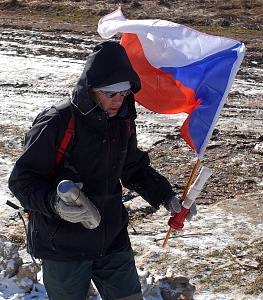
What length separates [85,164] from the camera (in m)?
2.97

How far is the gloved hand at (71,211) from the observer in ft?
9.02

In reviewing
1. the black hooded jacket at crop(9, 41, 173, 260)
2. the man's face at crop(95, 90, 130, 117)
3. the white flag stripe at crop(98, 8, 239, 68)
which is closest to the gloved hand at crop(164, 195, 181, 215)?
the black hooded jacket at crop(9, 41, 173, 260)

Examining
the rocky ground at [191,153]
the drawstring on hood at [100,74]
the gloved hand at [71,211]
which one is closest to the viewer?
the gloved hand at [71,211]

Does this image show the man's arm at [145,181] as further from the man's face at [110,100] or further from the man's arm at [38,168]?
the man's arm at [38,168]

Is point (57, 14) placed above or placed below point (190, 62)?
below

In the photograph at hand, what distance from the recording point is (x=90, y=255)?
121 inches

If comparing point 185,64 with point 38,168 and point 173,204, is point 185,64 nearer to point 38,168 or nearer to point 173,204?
point 173,204

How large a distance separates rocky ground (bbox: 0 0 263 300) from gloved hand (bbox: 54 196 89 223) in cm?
188

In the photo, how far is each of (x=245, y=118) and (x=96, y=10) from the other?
9203mm

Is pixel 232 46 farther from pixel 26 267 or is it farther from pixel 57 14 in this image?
pixel 57 14

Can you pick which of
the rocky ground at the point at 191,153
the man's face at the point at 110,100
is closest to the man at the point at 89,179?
the man's face at the point at 110,100

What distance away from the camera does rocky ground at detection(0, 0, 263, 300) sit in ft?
16.1

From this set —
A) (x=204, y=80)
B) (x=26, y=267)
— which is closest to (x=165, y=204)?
(x=204, y=80)

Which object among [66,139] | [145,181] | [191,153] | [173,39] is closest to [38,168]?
[66,139]
